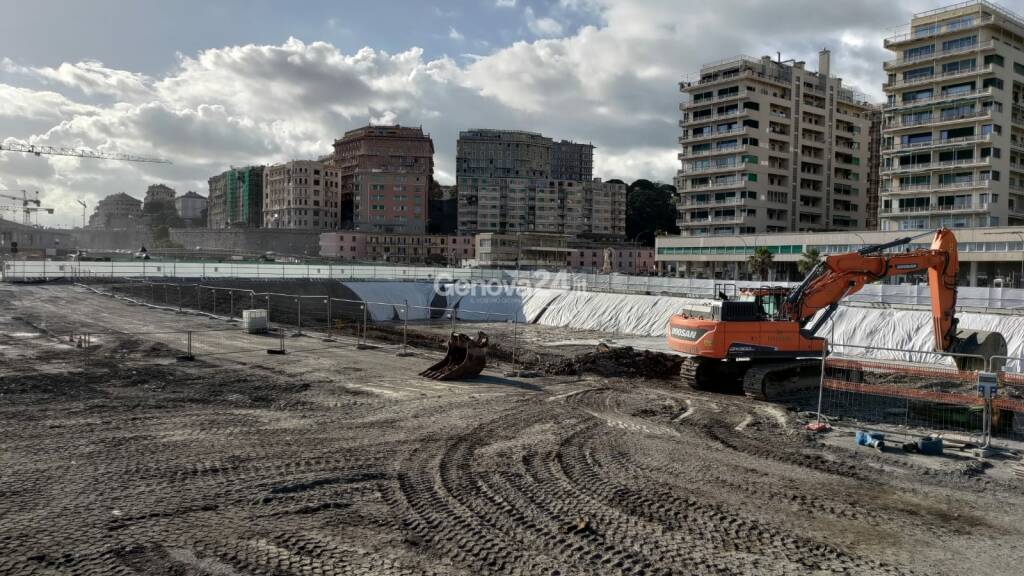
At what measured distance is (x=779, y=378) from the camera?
18.3 m

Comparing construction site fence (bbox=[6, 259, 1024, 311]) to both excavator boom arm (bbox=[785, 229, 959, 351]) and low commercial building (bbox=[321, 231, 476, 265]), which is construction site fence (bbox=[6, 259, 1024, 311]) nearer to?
excavator boom arm (bbox=[785, 229, 959, 351])

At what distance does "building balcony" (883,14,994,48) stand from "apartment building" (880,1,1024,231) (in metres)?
0.09

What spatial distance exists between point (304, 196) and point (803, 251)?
92347 mm

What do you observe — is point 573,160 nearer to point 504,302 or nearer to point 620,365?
point 504,302

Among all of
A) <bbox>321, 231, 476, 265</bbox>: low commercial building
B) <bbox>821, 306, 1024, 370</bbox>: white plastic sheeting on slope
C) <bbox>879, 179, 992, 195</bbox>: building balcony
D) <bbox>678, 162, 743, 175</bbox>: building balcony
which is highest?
<bbox>678, 162, 743, 175</bbox>: building balcony

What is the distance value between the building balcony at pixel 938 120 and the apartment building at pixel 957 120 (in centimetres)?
9

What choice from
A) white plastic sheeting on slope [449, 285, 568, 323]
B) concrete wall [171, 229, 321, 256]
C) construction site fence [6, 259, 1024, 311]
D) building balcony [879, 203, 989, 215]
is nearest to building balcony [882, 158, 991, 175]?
building balcony [879, 203, 989, 215]

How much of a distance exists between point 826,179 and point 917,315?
63.5m

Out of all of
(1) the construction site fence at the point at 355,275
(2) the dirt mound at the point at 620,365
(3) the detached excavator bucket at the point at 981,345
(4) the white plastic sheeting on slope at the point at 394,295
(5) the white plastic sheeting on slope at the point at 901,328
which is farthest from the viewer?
(4) the white plastic sheeting on slope at the point at 394,295

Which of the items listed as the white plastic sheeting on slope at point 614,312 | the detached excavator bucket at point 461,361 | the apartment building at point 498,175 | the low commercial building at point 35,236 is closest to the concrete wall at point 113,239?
the low commercial building at point 35,236

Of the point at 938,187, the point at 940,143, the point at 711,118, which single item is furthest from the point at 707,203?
the point at 940,143

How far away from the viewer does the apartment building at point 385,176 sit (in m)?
120

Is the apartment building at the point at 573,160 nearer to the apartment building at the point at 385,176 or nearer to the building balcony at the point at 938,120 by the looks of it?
the apartment building at the point at 385,176

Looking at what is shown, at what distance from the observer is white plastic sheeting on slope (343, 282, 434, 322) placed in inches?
1802
